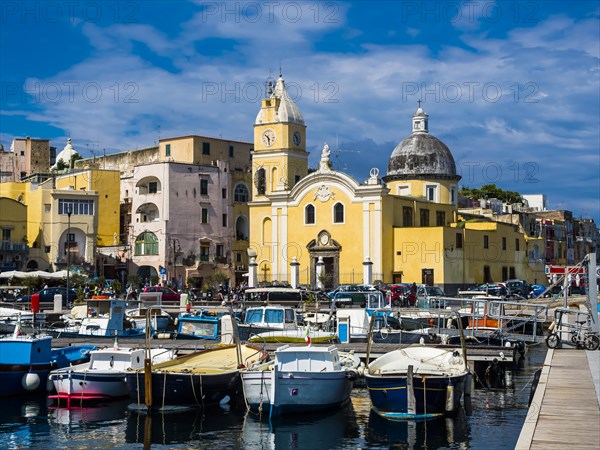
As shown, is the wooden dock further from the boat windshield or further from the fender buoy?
the fender buoy

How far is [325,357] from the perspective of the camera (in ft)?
77.0

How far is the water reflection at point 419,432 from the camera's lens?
2045 centimetres

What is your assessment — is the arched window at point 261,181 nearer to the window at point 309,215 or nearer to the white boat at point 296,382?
the window at point 309,215

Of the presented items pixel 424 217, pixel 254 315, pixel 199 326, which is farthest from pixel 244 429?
pixel 424 217

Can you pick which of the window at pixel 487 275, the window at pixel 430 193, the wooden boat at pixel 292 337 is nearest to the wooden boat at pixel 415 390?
the wooden boat at pixel 292 337

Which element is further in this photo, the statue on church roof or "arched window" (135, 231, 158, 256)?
"arched window" (135, 231, 158, 256)

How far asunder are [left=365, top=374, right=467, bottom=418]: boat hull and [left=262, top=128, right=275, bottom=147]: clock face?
51260mm

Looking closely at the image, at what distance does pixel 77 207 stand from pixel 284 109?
688 inches

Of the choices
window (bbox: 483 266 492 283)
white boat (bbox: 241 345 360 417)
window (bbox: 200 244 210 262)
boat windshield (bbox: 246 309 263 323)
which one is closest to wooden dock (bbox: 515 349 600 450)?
white boat (bbox: 241 345 360 417)

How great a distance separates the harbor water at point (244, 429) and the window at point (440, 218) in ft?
148

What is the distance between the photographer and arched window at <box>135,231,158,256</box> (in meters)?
73.3

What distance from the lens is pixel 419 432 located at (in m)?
21.2

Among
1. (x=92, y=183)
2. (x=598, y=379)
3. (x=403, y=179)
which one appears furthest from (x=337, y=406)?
(x=92, y=183)

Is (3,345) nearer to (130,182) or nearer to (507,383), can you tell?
(507,383)
